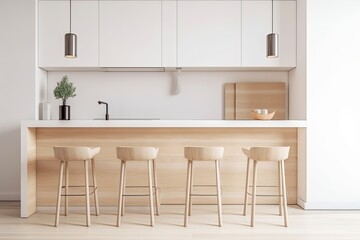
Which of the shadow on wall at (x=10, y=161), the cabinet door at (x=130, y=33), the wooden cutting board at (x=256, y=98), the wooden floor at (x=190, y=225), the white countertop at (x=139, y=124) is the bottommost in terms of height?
the wooden floor at (x=190, y=225)

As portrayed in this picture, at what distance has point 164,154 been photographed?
4551 mm

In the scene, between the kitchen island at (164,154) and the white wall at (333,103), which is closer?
the kitchen island at (164,154)

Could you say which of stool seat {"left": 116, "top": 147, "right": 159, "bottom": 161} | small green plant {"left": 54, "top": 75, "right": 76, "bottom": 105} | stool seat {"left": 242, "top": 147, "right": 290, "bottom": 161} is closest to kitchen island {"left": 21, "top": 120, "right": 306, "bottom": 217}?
stool seat {"left": 242, "top": 147, "right": 290, "bottom": 161}

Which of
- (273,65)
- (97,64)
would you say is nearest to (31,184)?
(97,64)

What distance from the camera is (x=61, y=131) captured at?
4.47 m

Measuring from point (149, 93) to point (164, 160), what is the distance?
151 cm

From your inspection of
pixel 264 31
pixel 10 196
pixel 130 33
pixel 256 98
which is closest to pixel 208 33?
pixel 264 31

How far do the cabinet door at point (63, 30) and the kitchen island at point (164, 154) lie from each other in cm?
121

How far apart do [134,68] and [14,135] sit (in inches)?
72.2

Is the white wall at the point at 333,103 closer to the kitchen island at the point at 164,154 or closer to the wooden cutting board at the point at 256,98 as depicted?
the kitchen island at the point at 164,154

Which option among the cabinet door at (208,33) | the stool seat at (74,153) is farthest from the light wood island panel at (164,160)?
the cabinet door at (208,33)

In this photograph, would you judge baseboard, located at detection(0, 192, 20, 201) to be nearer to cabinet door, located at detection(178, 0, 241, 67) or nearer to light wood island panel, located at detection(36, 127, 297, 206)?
light wood island panel, located at detection(36, 127, 297, 206)

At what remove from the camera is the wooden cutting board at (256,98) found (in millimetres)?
5625

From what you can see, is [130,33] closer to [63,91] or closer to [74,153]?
[63,91]
